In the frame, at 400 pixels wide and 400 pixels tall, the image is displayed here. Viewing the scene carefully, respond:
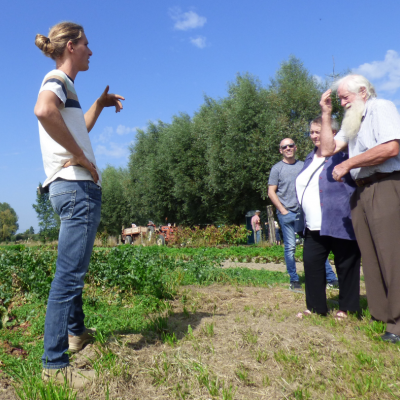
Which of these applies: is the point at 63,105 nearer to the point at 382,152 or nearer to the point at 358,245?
the point at 382,152

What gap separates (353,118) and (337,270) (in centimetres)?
144

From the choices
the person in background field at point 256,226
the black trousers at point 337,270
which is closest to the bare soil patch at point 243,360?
the black trousers at point 337,270

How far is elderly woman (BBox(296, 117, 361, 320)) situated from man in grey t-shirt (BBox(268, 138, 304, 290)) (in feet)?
5.86

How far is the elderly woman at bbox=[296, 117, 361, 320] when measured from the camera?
3.50 metres

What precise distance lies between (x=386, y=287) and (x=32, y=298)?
390 cm

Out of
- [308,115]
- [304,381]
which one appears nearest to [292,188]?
[304,381]

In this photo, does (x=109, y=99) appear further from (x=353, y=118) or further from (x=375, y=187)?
(x=375, y=187)

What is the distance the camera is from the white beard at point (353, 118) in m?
3.25

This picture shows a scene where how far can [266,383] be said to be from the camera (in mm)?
2205

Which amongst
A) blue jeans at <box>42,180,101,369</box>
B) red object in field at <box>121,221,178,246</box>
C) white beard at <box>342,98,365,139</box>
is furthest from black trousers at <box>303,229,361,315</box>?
red object in field at <box>121,221,178,246</box>

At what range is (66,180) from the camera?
2.39m

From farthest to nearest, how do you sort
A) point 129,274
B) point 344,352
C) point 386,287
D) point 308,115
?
1. point 308,115
2. point 129,274
3. point 386,287
4. point 344,352

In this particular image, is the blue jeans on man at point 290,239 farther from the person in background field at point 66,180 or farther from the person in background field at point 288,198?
the person in background field at point 66,180

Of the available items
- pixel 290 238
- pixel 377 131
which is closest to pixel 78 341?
pixel 377 131
